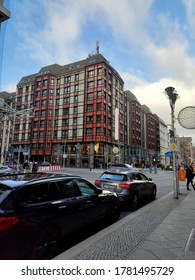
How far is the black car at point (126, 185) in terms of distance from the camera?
7.60 metres

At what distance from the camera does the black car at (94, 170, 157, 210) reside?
7604 millimetres

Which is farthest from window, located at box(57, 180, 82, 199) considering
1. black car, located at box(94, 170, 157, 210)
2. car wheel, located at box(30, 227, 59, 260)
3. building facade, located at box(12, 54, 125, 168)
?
building facade, located at box(12, 54, 125, 168)

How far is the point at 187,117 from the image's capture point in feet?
19.6

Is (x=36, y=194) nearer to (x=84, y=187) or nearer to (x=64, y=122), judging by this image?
(x=84, y=187)

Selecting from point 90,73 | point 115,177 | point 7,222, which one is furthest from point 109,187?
point 90,73

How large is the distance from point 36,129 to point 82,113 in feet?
53.2

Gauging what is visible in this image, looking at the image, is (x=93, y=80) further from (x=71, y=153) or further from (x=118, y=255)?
(x=118, y=255)

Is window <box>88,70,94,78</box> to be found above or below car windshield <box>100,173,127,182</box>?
above

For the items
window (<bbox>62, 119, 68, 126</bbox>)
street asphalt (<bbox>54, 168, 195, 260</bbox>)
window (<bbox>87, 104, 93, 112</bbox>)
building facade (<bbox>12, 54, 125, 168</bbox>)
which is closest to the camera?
street asphalt (<bbox>54, 168, 195, 260</bbox>)

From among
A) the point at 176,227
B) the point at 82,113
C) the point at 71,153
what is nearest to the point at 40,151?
the point at 71,153

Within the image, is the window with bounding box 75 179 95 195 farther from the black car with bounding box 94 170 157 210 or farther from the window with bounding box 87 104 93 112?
the window with bounding box 87 104 93 112

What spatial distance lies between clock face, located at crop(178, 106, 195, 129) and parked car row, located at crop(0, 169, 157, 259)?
3.18 m

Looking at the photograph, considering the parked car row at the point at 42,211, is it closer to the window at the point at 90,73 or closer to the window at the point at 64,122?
the window at the point at 64,122

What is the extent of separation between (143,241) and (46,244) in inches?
80.1
